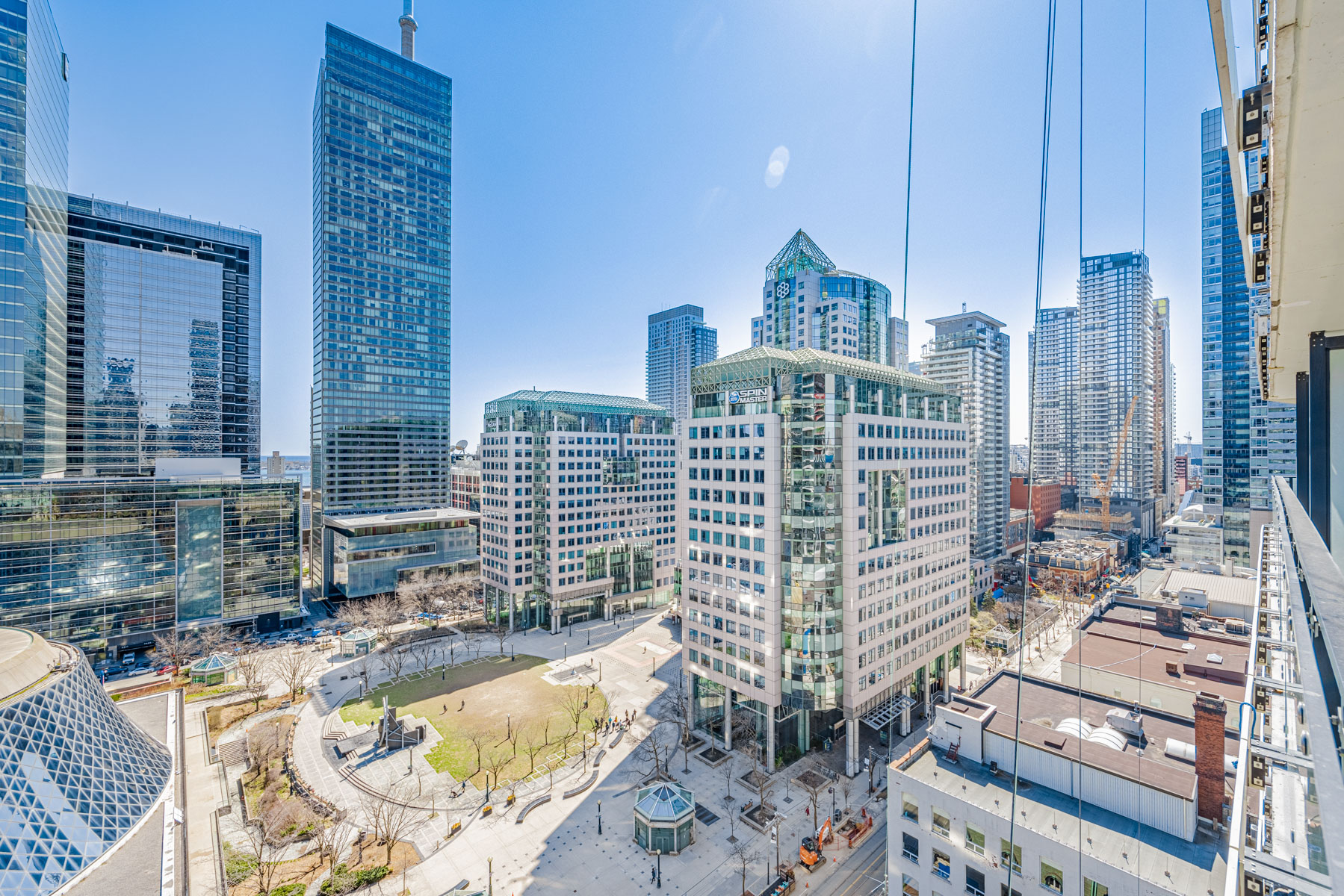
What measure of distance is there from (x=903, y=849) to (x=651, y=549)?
58.5m

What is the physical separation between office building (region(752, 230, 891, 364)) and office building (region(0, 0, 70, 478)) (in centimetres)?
9741

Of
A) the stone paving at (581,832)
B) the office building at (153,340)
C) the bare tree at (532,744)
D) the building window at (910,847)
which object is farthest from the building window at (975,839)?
the office building at (153,340)

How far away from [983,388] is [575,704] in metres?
107

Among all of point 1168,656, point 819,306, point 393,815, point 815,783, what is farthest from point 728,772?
point 819,306

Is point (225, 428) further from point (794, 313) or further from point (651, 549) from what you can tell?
point (794, 313)

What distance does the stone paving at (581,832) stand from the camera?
3039 cm

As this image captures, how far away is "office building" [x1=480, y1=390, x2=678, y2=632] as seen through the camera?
72562 millimetres

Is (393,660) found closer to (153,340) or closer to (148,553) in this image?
(148,553)

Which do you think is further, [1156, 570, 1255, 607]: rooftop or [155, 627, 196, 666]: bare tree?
[155, 627, 196, 666]: bare tree

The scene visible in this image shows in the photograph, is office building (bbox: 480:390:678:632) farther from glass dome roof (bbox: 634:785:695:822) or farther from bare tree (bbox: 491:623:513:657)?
glass dome roof (bbox: 634:785:695:822)

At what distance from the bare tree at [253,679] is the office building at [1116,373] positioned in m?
164

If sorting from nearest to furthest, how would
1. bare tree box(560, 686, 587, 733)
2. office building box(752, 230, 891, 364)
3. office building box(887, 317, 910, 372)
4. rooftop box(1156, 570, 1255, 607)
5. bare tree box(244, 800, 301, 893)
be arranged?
bare tree box(244, 800, 301, 893) < bare tree box(560, 686, 587, 733) < rooftop box(1156, 570, 1255, 607) < office building box(752, 230, 891, 364) < office building box(887, 317, 910, 372)

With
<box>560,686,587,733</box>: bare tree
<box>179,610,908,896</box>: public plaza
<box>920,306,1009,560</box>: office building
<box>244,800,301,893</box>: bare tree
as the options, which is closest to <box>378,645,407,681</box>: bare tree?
<box>179,610,908,896</box>: public plaza

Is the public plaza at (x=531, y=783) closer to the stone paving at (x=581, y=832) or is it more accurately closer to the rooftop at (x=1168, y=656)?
the stone paving at (x=581, y=832)
